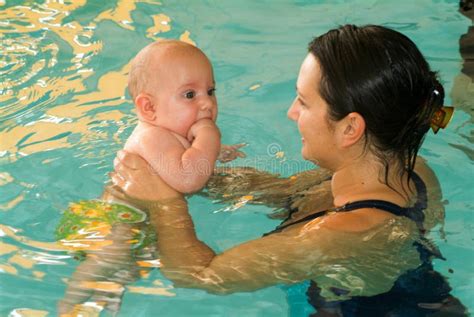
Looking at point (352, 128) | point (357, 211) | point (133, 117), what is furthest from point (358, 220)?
point (133, 117)

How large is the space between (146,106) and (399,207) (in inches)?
41.5

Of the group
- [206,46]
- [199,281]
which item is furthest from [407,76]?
[206,46]

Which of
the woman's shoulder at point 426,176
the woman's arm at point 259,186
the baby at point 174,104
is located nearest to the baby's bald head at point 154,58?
the baby at point 174,104

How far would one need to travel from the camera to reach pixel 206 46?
4.88 metres

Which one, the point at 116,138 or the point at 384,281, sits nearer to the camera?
the point at 384,281

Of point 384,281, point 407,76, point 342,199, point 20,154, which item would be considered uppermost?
point 407,76

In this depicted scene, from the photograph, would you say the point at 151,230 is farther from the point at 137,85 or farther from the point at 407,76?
the point at 407,76

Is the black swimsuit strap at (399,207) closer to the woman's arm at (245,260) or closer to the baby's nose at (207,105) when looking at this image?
the woman's arm at (245,260)

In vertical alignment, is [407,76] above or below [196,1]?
above

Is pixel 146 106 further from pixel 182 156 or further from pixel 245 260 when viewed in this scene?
pixel 245 260

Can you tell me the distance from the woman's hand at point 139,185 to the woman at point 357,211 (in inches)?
5.9

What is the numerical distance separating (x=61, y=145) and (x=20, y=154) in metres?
0.19

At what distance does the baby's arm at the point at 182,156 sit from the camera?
9.02ft

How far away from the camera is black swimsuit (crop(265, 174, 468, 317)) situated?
247 centimetres
